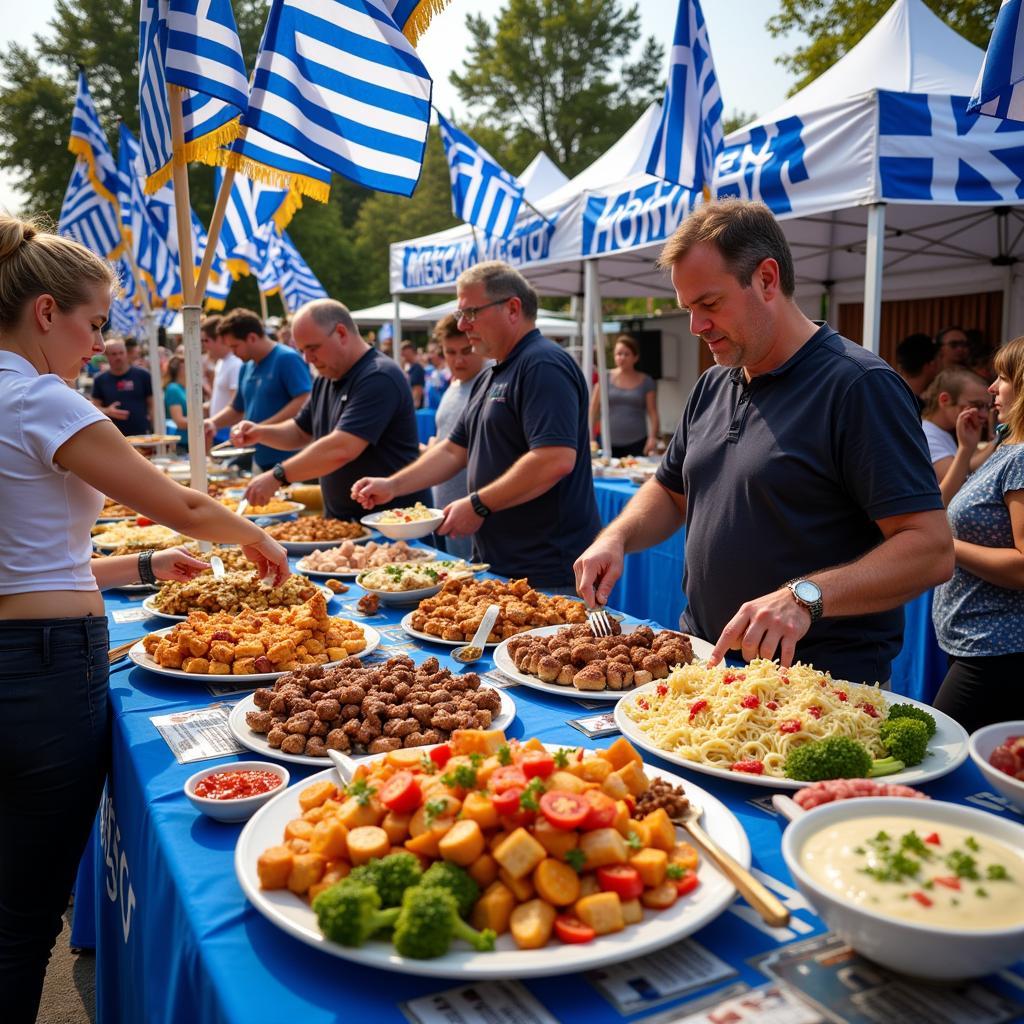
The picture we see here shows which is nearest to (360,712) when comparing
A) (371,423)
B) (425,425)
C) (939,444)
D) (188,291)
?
(188,291)

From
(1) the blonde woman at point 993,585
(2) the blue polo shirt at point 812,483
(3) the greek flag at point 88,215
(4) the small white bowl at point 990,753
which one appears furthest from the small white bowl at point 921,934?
(3) the greek flag at point 88,215

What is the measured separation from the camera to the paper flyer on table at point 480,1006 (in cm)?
119

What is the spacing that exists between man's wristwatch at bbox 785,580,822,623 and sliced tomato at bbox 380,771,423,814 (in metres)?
1.14

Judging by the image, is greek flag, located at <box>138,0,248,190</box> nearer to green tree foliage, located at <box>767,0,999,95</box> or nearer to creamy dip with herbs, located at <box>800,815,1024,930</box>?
creamy dip with herbs, located at <box>800,815,1024,930</box>

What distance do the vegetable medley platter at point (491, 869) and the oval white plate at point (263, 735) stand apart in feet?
1.23

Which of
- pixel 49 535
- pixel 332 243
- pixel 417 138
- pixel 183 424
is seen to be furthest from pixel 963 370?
pixel 332 243

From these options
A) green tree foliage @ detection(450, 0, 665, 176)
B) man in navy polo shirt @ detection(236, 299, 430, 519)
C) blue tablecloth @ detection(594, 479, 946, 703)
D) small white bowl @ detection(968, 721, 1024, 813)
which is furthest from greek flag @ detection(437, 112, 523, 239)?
Result: green tree foliage @ detection(450, 0, 665, 176)

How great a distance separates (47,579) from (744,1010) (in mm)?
2036

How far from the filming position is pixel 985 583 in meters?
3.38

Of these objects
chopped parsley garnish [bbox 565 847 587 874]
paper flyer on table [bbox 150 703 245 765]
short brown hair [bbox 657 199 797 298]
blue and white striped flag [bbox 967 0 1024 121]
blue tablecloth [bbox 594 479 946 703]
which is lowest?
blue tablecloth [bbox 594 479 946 703]

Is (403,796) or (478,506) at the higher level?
(478,506)

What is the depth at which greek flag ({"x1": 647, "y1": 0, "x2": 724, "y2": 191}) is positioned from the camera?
20.8ft

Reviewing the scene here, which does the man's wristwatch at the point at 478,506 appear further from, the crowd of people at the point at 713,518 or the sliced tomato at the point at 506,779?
the sliced tomato at the point at 506,779

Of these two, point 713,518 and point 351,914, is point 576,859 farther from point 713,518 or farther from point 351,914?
point 713,518
